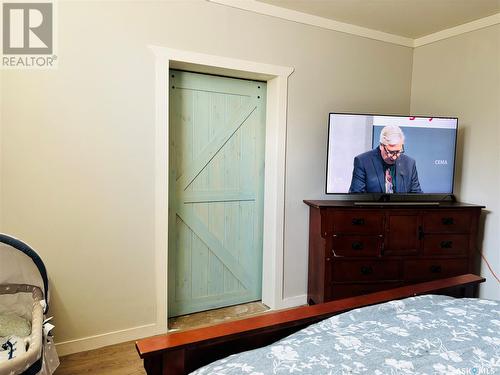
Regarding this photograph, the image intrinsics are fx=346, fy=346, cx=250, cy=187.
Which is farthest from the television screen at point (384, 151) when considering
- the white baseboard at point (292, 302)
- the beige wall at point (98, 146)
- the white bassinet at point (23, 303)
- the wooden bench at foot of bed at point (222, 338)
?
the white bassinet at point (23, 303)

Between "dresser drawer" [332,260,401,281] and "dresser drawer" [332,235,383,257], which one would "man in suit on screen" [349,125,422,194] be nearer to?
"dresser drawer" [332,235,383,257]

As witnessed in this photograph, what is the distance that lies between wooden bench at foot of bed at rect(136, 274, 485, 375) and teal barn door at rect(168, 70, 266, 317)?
5.26ft

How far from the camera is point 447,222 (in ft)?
9.03

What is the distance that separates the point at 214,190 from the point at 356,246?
1220mm

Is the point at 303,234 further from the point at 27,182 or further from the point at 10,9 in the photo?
the point at 10,9

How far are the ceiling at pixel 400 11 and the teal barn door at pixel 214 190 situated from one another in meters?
0.74

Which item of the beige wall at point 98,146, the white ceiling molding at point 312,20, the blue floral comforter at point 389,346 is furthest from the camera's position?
the white ceiling molding at point 312,20

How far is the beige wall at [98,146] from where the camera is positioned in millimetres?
2047

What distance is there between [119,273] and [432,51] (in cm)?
332

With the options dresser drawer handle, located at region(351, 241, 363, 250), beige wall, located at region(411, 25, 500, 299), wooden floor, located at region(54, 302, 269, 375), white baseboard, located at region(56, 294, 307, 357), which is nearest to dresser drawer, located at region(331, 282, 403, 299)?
dresser drawer handle, located at region(351, 241, 363, 250)

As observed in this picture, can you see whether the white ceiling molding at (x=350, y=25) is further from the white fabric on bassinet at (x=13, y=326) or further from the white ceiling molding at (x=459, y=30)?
the white fabric on bassinet at (x=13, y=326)

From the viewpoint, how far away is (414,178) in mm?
2854

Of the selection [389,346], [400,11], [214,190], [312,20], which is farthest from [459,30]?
[389,346]

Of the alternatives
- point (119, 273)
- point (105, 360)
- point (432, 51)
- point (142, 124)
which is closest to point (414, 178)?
point (432, 51)
